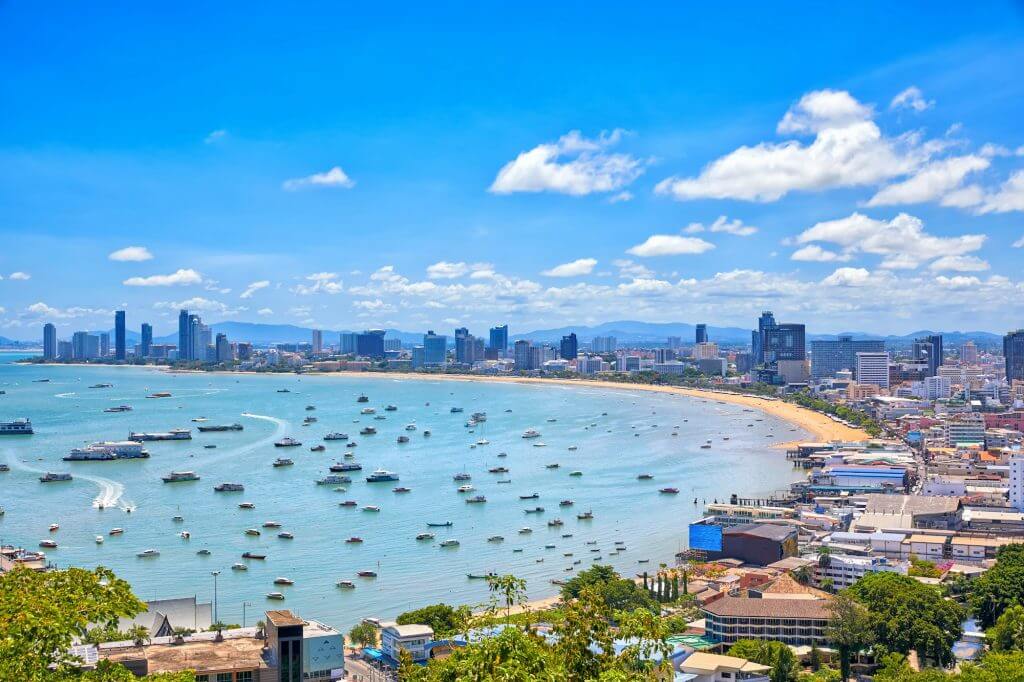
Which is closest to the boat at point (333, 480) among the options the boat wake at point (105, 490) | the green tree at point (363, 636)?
the boat wake at point (105, 490)

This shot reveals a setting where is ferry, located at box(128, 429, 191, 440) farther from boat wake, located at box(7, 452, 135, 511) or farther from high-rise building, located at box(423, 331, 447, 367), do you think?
high-rise building, located at box(423, 331, 447, 367)

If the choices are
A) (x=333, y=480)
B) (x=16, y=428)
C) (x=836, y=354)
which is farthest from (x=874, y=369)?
(x=16, y=428)

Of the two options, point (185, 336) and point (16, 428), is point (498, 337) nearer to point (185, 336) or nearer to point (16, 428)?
point (185, 336)

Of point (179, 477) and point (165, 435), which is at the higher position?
point (165, 435)

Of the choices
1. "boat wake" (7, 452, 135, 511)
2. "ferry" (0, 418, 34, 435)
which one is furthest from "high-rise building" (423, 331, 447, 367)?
Result: "boat wake" (7, 452, 135, 511)

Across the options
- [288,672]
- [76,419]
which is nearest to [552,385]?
[76,419]

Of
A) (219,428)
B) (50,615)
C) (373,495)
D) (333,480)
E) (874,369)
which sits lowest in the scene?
(373,495)

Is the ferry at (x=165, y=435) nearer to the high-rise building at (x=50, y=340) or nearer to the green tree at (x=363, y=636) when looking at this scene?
the green tree at (x=363, y=636)

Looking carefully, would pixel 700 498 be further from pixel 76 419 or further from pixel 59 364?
pixel 59 364
